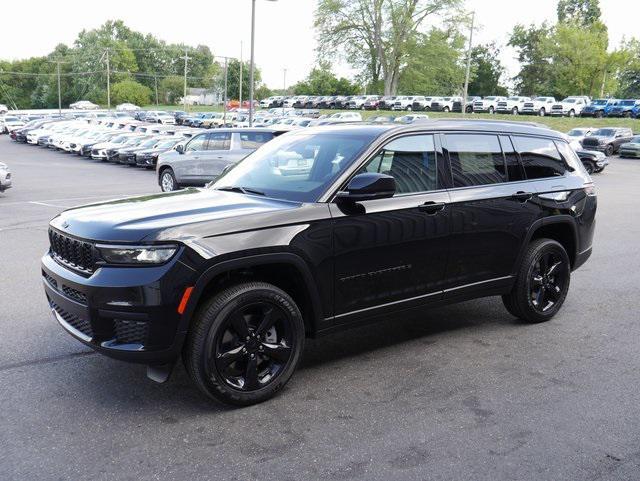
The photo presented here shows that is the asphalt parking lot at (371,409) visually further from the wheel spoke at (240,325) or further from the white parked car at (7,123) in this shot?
the white parked car at (7,123)

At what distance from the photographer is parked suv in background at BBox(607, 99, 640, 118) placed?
5534cm

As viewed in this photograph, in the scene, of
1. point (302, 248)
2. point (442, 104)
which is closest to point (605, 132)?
point (442, 104)

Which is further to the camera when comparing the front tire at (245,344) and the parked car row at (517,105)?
the parked car row at (517,105)

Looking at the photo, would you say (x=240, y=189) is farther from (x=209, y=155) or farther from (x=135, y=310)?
(x=209, y=155)

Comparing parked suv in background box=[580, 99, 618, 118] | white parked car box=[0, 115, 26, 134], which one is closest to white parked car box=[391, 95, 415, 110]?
parked suv in background box=[580, 99, 618, 118]

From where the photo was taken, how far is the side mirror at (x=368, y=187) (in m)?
4.16

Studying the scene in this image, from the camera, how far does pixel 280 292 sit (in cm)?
405

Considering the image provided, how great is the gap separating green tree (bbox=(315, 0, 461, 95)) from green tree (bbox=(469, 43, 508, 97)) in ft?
105

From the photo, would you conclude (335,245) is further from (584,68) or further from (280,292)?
(584,68)

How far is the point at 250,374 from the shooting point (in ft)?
13.1

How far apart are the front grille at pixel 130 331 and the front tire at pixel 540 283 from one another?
338 centimetres

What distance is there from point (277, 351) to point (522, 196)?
268 centimetres

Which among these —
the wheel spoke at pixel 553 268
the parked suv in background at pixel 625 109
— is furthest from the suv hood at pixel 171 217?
the parked suv in background at pixel 625 109

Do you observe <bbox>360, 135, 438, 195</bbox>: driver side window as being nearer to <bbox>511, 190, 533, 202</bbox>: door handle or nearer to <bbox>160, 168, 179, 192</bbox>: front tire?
<bbox>511, 190, 533, 202</bbox>: door handle
